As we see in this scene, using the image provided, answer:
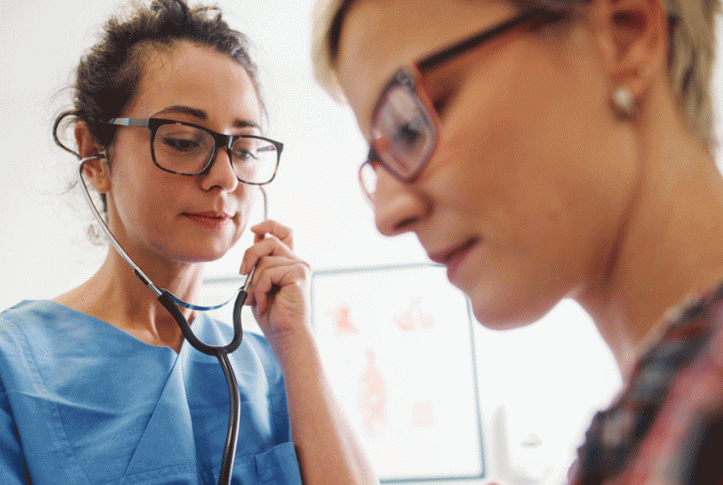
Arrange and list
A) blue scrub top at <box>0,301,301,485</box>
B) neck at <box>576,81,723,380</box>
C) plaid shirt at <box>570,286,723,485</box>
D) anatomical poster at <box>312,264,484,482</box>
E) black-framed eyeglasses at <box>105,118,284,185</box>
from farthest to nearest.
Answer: anatomical poster at <box>312,264,484,482</box>, black-framed eyeglasses at <box>105,118,284,185</box>, blue scrub top at <box>0,301,301,485</box>, neck at <box>576,81,723,380</box>, plaid shirt at <box>570,286,723,485</box>

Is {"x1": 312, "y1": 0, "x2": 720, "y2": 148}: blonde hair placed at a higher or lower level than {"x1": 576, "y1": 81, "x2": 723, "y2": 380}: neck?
higher

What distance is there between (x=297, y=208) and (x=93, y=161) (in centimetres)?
130

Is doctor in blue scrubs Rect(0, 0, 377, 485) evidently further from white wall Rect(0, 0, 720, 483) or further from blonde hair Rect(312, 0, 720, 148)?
white wall Rect(0, 0, 720, 483)

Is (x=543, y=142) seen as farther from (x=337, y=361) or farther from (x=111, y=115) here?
(x=337, y=361)

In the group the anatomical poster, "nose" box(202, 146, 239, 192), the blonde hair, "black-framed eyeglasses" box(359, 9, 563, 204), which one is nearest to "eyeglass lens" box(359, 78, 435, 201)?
"black-framed eyeglasses" box(359, 9, 563, 204)

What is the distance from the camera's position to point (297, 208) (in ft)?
7.25

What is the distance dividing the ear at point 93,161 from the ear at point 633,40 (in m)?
0.86

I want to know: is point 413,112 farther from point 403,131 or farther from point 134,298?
point 134,298

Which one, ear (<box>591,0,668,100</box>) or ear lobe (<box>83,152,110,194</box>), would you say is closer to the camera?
ear (<box>591,0,668,100</box>)

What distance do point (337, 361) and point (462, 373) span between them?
1.71ft

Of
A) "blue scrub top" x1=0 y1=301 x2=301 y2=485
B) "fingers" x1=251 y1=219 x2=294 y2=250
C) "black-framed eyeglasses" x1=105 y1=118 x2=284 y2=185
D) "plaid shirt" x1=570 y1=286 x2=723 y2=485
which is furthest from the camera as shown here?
"fingers" x1=251 y1=219 x2=294 y2=250

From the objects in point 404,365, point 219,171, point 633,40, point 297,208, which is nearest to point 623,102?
point 633,40

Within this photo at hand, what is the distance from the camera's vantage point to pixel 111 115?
0.90 m

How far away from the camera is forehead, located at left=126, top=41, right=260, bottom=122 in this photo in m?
0.85
